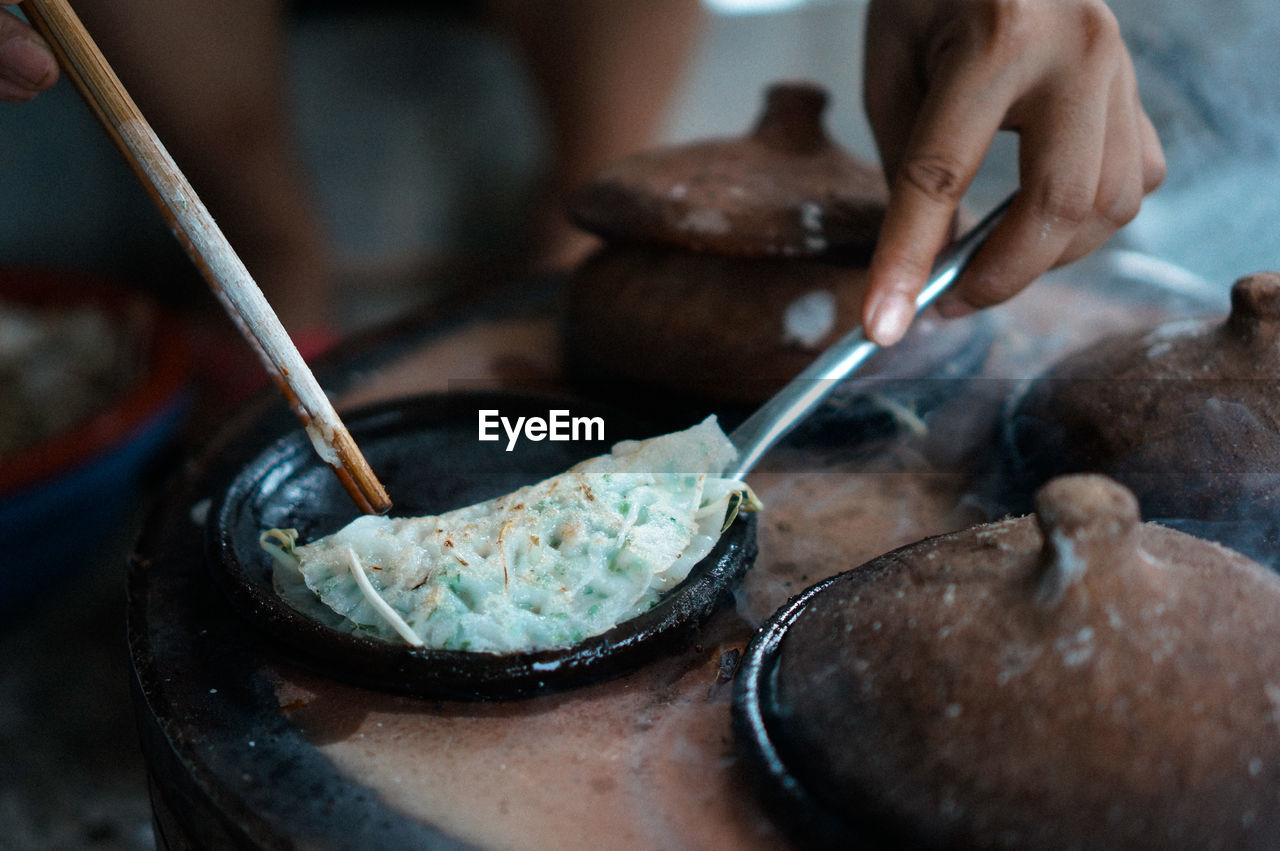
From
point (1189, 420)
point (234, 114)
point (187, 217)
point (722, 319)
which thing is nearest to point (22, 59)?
point (187, 217)

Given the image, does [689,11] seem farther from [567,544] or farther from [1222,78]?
[567,544]

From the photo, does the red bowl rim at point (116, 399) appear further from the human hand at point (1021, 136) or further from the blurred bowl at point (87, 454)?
the human hand at point (1021, 136)

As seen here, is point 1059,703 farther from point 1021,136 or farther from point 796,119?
point 796,119

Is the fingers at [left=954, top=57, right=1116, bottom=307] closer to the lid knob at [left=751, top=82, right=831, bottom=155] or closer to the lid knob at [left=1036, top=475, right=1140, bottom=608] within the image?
the lid knob at [left=751, top=82, right=831, bottom=155]

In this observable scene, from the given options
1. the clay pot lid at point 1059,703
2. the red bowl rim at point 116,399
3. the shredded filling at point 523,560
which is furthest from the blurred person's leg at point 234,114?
the clay pot lid at point 1059,703


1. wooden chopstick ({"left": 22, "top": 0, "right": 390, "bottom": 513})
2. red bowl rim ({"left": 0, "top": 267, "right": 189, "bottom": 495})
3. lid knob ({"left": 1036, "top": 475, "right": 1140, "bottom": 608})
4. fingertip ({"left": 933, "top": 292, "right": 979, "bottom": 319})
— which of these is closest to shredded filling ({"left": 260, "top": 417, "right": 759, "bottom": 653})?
wooden chopstick ({"left": 22, "top": 0, "right": 390, "bottom": 513})

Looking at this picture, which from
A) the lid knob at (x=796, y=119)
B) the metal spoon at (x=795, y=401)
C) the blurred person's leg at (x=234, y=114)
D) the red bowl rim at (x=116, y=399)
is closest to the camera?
the metal spoon at (x=795, y=401)

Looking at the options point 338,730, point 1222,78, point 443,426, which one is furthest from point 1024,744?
point 1222,78
